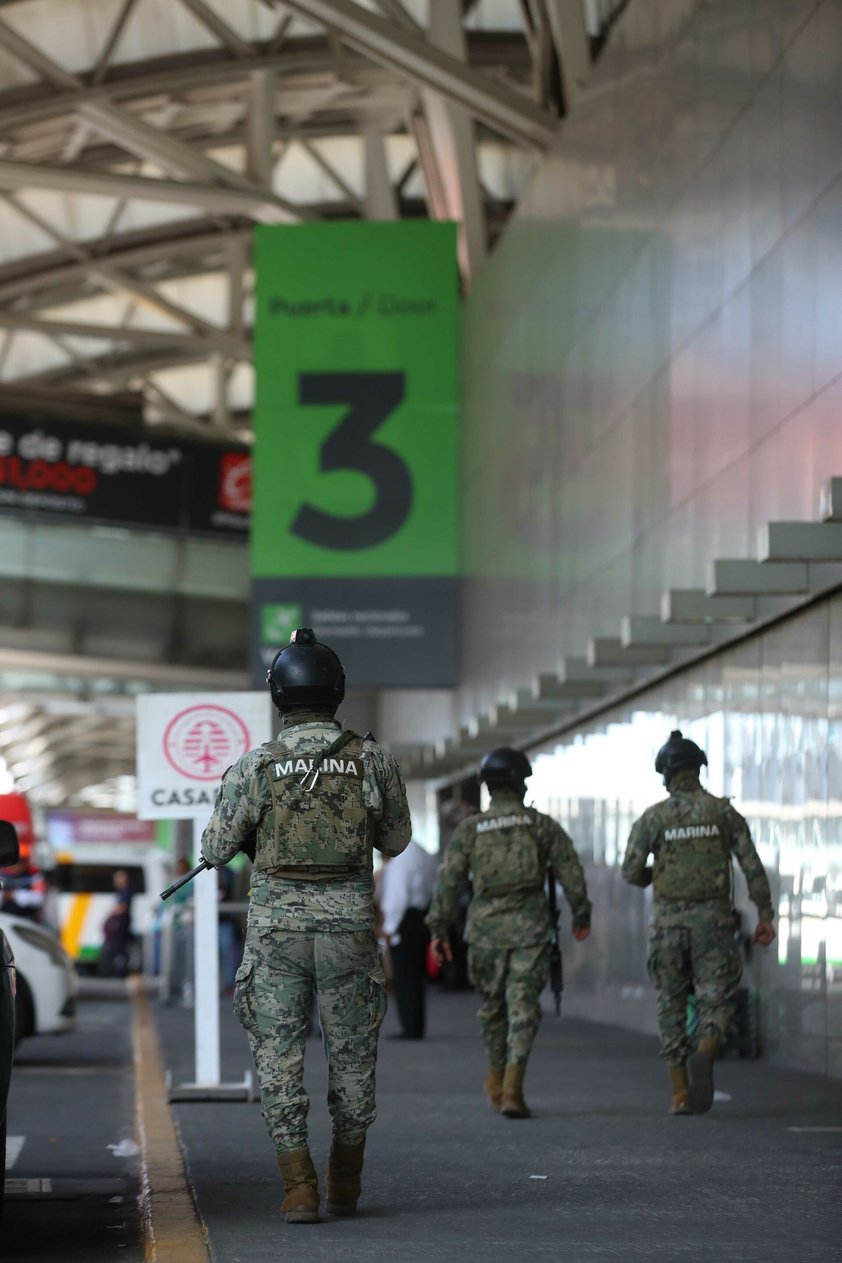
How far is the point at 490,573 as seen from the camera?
23922mm

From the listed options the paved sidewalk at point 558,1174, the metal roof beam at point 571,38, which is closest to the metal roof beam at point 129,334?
the metal roof beam at point 571,38

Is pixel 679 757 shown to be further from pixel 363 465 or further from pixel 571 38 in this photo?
pixel 571 38

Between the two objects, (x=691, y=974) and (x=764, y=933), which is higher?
(x=764, y=933)

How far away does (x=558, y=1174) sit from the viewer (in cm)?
758

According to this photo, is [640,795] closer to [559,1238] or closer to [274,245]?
[274,245]

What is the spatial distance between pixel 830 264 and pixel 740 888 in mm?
4745

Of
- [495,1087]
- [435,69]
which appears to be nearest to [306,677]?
[495,1087]

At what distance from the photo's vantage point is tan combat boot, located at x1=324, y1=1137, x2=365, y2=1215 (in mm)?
6547

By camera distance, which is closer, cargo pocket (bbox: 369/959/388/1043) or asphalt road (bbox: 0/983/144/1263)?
asphalt road (bbox: 0/983/144/1263)

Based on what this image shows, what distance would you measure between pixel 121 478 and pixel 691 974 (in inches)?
1174

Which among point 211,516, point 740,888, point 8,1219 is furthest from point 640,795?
point 211,516

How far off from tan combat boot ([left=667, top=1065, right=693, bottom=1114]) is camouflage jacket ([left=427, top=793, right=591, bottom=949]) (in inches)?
31.1

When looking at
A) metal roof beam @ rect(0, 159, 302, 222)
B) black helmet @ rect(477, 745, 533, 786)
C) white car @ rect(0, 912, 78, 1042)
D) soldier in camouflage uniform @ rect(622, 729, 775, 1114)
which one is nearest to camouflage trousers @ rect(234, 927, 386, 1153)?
soldier in camouflage uniform @ rect(622, 729, 775, 1114)

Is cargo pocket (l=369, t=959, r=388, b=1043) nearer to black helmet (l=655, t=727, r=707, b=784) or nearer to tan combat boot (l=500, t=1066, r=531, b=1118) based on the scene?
tan combat boot (l=500, t=1066, r=531, b=1118)
